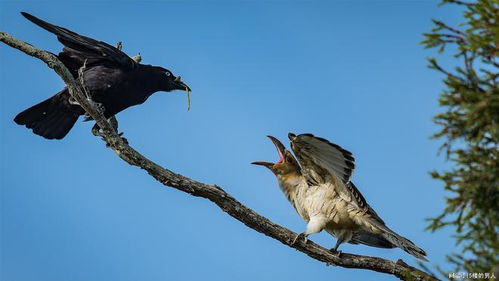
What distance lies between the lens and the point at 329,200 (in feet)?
24.7

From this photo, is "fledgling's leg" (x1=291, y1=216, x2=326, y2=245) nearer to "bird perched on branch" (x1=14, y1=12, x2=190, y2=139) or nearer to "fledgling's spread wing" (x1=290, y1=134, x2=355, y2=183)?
"fledgling's spread wing" (x1=290, y1=134, x2=355, y2=183)

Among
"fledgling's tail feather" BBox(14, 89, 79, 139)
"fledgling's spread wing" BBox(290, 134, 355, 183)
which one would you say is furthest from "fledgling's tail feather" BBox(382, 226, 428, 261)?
"fledgling's tail feather" BBox(14, 89, 79, 139)

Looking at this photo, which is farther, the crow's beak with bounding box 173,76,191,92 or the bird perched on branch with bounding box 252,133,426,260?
the crow's beak with bounding box 173,76,191,92

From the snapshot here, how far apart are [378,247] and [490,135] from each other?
3.25 meters

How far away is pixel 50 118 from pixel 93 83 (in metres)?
1.12

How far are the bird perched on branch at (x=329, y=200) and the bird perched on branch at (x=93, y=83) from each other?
8.75ft

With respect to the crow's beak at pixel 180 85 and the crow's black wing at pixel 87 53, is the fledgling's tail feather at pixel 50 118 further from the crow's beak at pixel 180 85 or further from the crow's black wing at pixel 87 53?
the crow's beak at pixel 180 85

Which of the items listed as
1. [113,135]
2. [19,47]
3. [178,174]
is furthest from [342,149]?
[19,47]

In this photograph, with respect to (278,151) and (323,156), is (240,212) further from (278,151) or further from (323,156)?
(278,151)

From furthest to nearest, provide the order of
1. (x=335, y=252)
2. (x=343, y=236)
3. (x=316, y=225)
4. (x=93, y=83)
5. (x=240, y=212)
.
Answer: (x=93, y=83) → (x=343, y=236) → (x=316, y=225) → (x=335, y=252) → (x=240, y=212)

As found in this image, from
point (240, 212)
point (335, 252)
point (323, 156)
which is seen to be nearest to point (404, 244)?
point (335, 252)

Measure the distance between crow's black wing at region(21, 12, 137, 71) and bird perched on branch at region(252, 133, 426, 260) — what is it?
A: 290 centimetres

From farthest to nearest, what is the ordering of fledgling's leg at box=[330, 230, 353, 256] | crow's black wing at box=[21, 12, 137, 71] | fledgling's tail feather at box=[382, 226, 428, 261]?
1. crow's black wing at box=[21, 12, 137, 71]
2. fledgling's leg at box=[330, 230, 353, 256]
3. fledgling's tail feather at box=[382, 226, 428, 261]

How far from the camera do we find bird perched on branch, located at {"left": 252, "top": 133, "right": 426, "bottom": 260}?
275 inches
